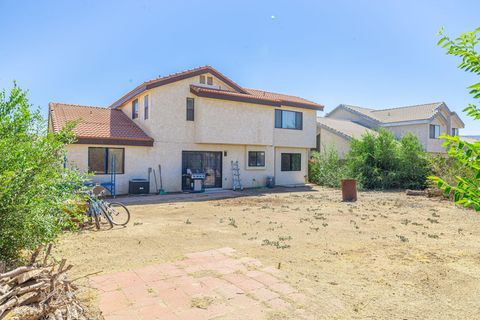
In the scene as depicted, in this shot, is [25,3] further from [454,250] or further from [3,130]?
[454,250]

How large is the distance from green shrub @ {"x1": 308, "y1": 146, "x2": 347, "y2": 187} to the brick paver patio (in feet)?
58.1

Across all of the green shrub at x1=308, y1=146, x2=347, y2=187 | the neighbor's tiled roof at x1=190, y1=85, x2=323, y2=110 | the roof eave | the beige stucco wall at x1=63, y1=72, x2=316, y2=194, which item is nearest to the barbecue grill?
the beige stucco wall at x1=63, y1=72, x2=316, y2=194

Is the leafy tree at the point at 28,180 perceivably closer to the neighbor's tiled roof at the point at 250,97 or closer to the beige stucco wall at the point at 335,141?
the neighbor's tiled roof at the point at 250,97

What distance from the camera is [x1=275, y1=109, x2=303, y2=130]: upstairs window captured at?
21.3m

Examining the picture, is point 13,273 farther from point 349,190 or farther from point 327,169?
point 327,169

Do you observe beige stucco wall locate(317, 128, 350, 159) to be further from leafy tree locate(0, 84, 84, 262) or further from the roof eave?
leafy tree locate(0, 84, 84, 262)

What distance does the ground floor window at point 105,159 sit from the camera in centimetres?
1514

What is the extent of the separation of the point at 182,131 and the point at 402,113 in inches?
1059

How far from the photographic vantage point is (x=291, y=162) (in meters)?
22.4

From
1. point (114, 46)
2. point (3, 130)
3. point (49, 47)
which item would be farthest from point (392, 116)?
point (3, 130)

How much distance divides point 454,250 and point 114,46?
14.3 metres

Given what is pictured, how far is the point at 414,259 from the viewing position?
5.74 m

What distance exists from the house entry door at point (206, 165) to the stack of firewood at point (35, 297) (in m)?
14.1

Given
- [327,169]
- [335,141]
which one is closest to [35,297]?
[327,169]
